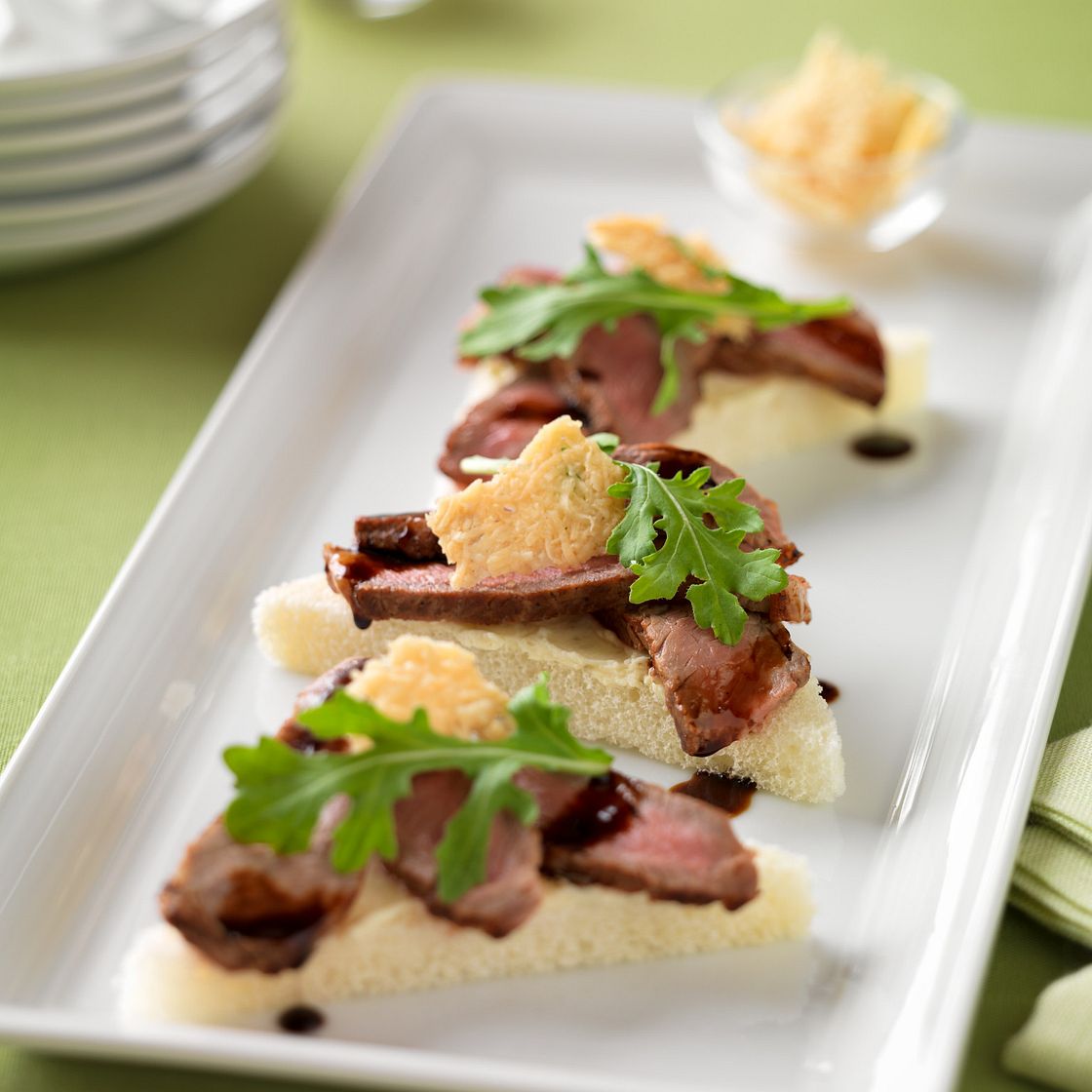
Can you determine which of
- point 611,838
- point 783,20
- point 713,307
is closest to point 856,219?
point 713,307

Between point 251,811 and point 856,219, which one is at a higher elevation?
point 856,219

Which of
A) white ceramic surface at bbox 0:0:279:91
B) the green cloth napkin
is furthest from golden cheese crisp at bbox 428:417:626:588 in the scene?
white ceramic surface at bbox 0:0:279:91

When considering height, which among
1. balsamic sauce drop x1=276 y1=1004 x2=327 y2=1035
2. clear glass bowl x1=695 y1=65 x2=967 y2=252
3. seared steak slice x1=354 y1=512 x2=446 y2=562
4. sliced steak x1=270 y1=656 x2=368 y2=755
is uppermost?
clear glass bowl x1=695 y1=65 x2=967 y2=252

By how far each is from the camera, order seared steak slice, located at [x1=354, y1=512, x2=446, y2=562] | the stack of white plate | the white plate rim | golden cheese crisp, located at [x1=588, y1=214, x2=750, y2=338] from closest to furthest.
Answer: seared steak slice, located at [x1=354, y1=512, x2=446, y2=562] → golden cheese crisp, located at [x1=588, y1=214, x2=750, y2=338] → the stack of white plate → the white plate rim

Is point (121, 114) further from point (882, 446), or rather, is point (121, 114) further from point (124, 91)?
point (882, 446)

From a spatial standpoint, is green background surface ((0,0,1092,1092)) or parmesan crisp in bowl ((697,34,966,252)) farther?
Result: parmesan crisp in bowl ((697,34,966,252))

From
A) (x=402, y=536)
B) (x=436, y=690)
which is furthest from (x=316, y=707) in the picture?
(x=402, y=536)

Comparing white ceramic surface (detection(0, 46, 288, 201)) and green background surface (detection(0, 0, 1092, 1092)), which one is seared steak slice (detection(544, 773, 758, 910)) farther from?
white ceramic surface (detection(0, 46, 288, 201))

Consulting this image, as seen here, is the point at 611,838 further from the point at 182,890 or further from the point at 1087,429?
the point at 1087,429
